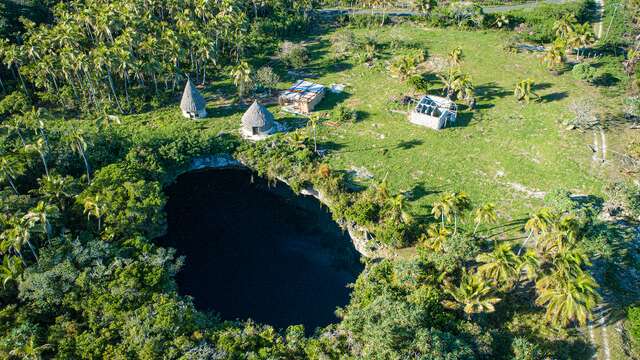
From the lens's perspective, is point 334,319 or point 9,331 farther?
point 334,319

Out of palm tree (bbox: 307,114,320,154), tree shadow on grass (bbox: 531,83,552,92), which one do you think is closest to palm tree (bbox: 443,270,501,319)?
palm tree (bbox: 307,114,320,154)

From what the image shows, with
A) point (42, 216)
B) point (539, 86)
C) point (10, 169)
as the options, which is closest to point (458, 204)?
point (539, 86)

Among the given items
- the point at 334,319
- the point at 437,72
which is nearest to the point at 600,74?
the point at 437,72

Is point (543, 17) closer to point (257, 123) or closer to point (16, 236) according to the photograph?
point (257, 123)

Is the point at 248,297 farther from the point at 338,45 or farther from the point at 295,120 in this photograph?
the point at 338,45

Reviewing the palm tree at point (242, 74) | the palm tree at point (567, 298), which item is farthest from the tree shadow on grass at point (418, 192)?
the palm tree at point (242, 74)

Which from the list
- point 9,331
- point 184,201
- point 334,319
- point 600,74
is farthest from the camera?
point 600,74
